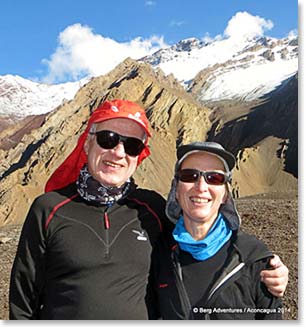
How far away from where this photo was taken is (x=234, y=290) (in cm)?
172

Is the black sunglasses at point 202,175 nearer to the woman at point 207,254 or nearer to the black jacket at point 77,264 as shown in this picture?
the woman at point 207,254

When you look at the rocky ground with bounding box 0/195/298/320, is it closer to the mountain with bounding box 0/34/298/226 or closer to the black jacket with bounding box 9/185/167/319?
the black jacket with bounding box 9/185/167/319

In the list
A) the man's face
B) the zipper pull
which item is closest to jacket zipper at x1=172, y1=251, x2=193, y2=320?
the zipper pull

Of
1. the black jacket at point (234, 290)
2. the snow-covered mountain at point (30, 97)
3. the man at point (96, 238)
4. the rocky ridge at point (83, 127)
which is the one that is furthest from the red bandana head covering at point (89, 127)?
the snow-covered mountain at point (30, 97)

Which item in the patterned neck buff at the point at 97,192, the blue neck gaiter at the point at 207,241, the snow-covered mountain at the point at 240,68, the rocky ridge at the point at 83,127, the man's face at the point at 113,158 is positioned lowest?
the blue neck gaiter at the point at 207,241

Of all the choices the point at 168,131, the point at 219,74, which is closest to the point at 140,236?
the point at 168,131

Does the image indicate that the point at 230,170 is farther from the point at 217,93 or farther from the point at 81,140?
the point at 217,93

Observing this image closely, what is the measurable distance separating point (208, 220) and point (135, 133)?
46cm

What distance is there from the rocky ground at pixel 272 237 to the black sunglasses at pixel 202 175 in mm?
2073

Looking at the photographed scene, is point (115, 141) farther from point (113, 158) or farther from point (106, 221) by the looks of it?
point (106, 221)

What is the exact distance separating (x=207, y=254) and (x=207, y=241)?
0.16 ft

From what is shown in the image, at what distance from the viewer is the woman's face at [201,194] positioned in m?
1.83

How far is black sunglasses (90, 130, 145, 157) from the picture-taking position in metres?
1.96

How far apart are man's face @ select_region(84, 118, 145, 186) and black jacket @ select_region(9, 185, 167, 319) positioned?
12 cm
